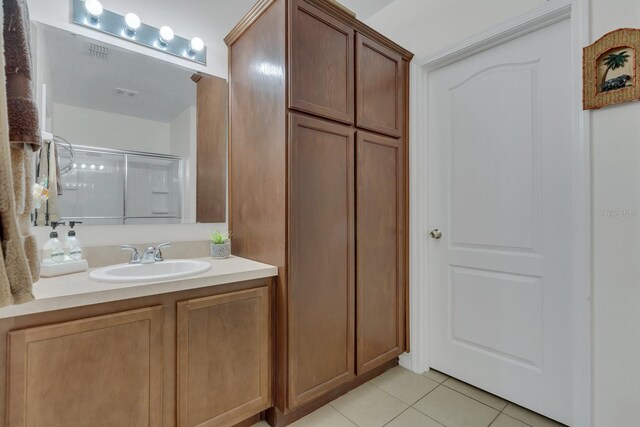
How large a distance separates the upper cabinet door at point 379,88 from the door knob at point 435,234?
2.30 ft

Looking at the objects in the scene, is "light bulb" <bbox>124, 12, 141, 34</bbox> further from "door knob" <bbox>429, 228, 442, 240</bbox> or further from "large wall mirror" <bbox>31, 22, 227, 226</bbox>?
"door knob" <bbox>429, 228, 442, 240</bbox>

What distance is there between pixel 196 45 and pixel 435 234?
197 cm

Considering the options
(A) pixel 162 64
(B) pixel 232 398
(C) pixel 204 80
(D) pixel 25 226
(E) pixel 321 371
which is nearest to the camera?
(D) pixel 25 226

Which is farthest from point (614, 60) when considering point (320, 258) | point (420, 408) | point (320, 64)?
point (420, 408)

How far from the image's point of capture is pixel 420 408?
1699 millimetres

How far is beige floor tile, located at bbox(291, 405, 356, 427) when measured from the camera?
61.7 inches

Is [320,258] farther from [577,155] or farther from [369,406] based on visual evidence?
[577,155]

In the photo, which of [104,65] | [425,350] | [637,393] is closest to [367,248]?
[425,350]

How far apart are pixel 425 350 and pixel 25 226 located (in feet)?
7.23

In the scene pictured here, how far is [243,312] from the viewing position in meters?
1.43

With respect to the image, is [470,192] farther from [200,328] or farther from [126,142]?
[126,142]

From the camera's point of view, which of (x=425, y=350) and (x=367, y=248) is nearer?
(x=367, y=248)

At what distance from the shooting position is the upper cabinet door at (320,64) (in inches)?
58.9

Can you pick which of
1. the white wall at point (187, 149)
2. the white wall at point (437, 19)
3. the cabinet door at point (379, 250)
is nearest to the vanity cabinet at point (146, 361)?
the cabinet door at point (379, 250)
